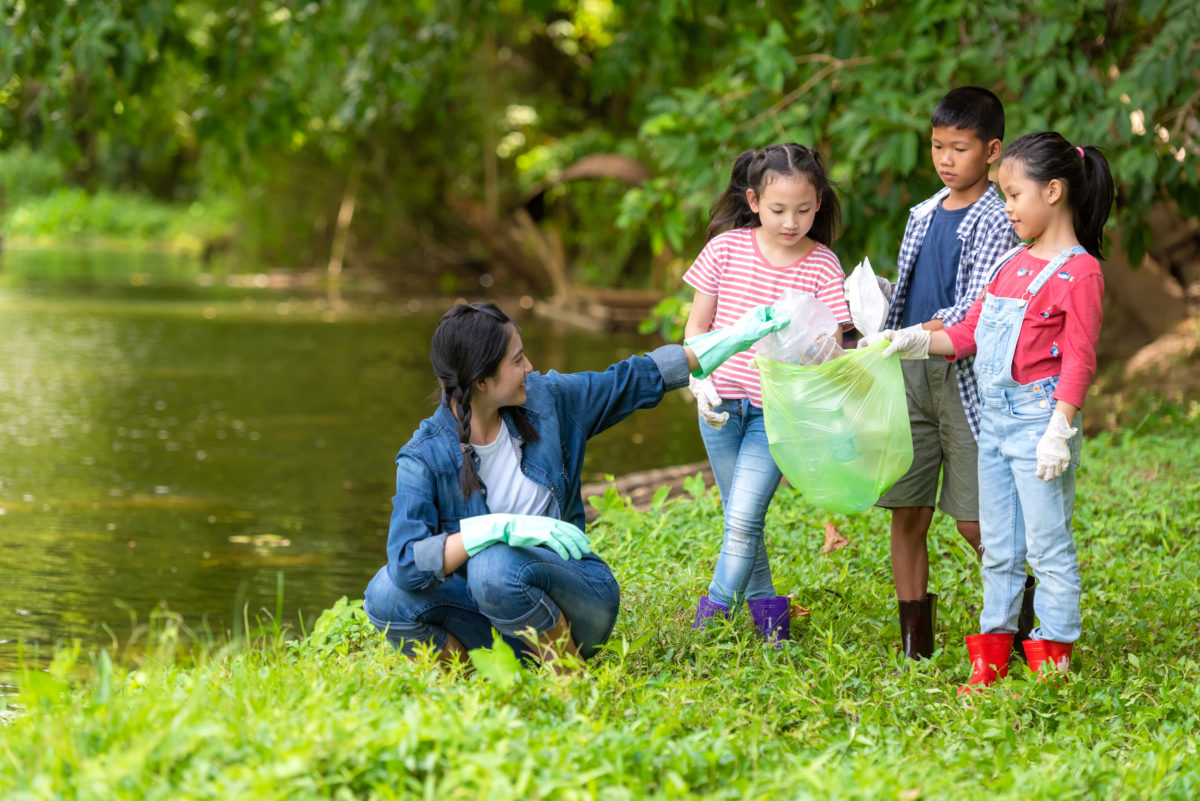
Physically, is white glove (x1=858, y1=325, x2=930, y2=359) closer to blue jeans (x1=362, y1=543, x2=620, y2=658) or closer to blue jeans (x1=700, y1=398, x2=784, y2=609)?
blue jeans (x1=700, y1=398, x2=784, y2=609)

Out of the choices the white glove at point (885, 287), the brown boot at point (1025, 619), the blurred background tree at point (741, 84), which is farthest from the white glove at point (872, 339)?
the blurred background tree at point (741, 84)

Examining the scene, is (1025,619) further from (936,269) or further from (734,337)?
(734,337)

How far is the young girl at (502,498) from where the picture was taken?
3254 mm

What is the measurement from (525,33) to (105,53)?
14.6 meters

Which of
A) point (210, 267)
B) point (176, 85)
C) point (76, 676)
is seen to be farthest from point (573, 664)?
point (210, 267)

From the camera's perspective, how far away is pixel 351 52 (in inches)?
482

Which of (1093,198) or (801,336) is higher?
(1093,198)

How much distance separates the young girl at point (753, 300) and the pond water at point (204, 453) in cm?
134

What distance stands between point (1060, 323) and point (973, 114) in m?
0.64

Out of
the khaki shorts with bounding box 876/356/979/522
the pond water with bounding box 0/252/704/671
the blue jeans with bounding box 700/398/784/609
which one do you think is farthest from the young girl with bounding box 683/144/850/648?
the pond water with bounding box 0/252/704/671

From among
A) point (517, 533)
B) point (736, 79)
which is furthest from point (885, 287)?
point (736, 79)

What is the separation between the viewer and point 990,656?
3.62 m

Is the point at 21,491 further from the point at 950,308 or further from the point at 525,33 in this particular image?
the point at 525,33

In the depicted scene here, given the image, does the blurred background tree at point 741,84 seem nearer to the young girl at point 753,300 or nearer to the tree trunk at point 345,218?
the young girl at point 753,300
